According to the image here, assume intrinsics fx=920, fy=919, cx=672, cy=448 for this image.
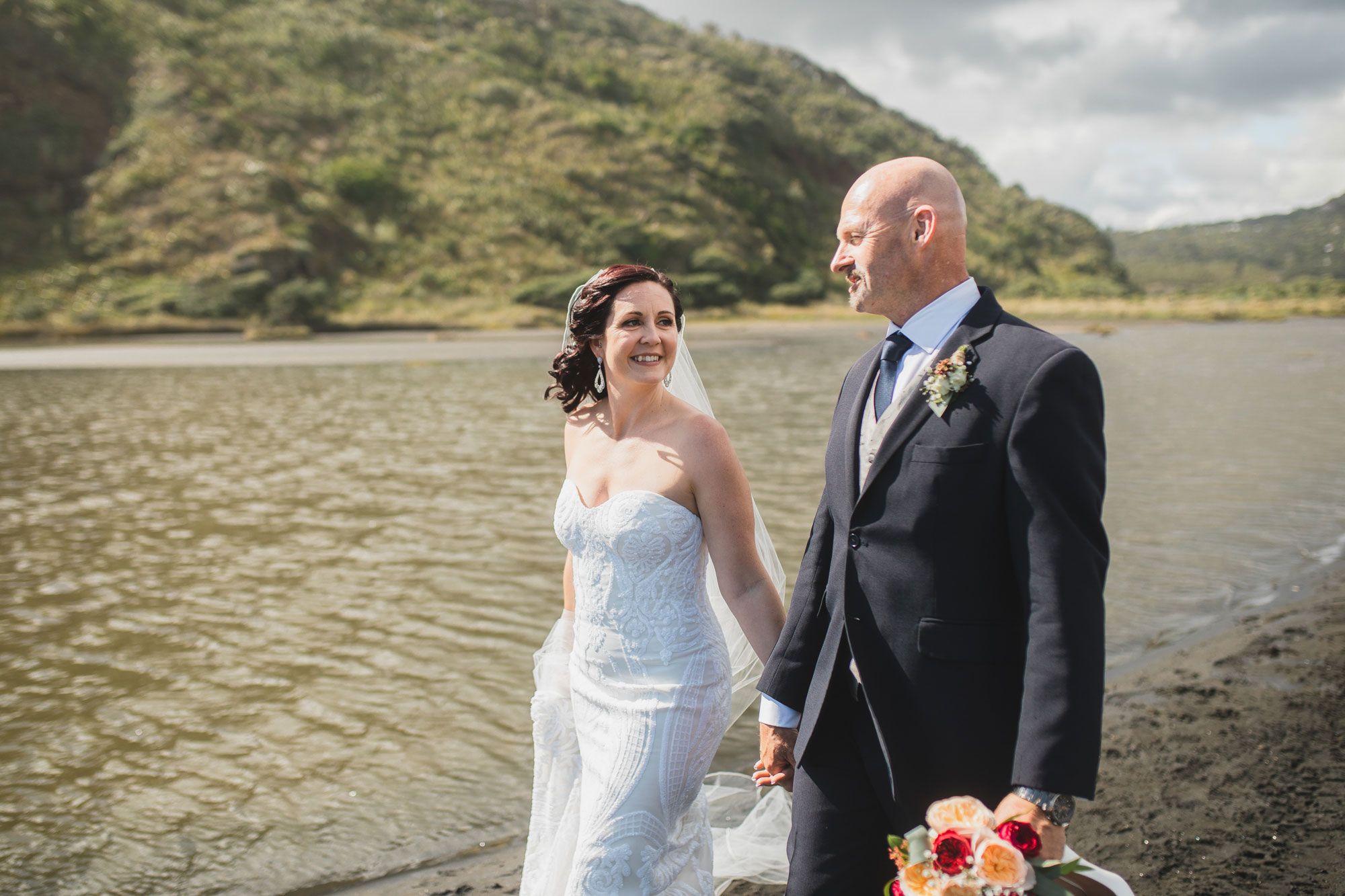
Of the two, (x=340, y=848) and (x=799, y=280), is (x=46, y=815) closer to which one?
(x=340, y=848)

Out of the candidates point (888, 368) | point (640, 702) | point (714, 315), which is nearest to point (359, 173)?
point (714, 315)

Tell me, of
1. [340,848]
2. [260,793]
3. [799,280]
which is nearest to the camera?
[340,848]

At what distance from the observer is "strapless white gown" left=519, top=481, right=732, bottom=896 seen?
262 centimetres

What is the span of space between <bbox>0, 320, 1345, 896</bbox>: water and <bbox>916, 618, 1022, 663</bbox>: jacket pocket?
302 centimetres

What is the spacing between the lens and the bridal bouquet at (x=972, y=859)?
1.67 metres

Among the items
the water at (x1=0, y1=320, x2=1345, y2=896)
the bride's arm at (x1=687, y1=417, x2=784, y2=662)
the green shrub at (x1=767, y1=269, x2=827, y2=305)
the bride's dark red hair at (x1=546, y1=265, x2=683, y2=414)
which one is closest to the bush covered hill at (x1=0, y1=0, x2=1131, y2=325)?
the green shrub at (x1=767, y1=269, x2=827, y2=305)

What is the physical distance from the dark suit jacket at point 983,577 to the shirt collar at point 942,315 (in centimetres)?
3

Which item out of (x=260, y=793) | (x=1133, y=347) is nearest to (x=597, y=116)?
(x=1133, y=347)

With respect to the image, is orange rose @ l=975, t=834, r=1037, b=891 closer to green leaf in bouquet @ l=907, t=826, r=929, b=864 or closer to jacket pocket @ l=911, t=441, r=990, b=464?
green leaf in bouquet @ l=907, t=826, r=929, b=864

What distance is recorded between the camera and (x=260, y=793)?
4715 mm

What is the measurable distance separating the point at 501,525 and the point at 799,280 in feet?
191

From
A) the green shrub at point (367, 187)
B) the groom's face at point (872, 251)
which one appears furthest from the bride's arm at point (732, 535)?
the green shrub at point (367, 187)

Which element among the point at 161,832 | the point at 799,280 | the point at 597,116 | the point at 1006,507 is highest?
the point at 597,116

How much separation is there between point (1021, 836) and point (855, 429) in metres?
1.00
